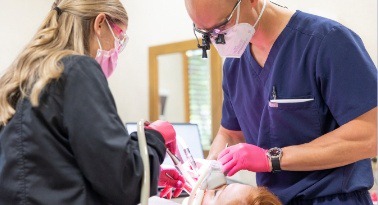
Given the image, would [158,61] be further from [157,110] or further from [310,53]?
[310,53]

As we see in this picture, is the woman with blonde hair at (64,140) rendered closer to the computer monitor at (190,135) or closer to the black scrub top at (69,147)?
the black scrub top at (69,147)

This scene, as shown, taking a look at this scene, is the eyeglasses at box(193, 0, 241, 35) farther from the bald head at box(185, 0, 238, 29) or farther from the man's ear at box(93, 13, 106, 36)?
the man's ear at box(93, 13, 106, 36)

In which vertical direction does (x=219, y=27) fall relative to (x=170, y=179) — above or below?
above

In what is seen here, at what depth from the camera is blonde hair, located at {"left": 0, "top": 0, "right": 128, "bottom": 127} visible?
1.08m

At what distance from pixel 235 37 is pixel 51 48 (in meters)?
0.65

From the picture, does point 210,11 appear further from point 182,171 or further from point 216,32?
point 182,171

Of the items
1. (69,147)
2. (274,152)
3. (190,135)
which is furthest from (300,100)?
(190,135)

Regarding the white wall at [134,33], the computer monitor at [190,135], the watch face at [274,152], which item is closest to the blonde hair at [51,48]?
the watch face at [274,152]

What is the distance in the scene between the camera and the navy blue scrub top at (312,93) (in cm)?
137

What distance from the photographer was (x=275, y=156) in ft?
4.70

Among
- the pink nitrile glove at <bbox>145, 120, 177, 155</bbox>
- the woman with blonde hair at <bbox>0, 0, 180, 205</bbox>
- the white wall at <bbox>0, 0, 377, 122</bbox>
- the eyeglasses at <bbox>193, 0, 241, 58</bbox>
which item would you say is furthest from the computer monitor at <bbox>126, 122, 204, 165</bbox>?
the woman with blonde hair at <bbox>0, 0, 180, 205</bbox>

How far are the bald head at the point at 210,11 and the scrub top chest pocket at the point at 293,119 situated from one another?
29 centimetres

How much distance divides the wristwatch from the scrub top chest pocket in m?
0.08

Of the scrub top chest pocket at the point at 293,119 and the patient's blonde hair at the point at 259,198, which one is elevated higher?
the scrub top chest pocket at the point at 293,119
